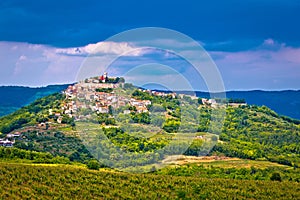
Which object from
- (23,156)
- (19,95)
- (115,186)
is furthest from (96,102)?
(19,95)

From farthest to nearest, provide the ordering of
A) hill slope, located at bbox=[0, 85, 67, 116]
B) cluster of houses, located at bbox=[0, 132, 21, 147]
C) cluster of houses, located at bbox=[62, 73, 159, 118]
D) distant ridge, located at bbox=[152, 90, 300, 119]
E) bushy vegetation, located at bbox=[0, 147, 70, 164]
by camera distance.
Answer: distant ridge, located at bbox=[152, 90, 300, 119] → hill slope, located at bbox=[0, 85, 67, 116] → cluster of houses, located at bbox=[62, 73, 159, 118] → cluster of houses, located at bbox=[0, 132, 21, 147] → bushy vegetation, located at bbox=[0, 147, 70, 164]

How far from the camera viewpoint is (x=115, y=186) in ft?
118

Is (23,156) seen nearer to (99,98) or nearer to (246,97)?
(99,98)

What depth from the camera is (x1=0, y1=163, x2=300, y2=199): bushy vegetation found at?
32250mm

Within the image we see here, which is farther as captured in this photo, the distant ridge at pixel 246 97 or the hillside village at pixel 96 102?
the distant ridge at pixel 246 97

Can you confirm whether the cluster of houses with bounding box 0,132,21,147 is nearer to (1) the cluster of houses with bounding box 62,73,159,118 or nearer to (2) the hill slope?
(1) the cluster of houses with bounding box 62,73,159,118

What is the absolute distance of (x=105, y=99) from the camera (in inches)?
3105

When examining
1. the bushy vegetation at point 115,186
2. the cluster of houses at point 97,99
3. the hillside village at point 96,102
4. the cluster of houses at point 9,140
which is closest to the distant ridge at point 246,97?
the cluster of houses at point 97,99

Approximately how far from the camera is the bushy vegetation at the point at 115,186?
3225 centimetres

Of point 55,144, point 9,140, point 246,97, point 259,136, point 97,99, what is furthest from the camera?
point 246,97

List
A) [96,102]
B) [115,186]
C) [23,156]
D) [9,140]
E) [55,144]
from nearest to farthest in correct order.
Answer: [115,186] < [23,156] < [55,144] < [9,140] < [96,102]

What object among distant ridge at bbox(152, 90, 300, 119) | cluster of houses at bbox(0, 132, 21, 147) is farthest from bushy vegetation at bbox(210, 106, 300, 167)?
distant ridge at bbox(152, 90, 300, 119)

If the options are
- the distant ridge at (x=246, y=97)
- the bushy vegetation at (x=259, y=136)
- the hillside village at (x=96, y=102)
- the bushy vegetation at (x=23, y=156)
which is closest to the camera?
the bushy vegetation at (x=23, y=156)

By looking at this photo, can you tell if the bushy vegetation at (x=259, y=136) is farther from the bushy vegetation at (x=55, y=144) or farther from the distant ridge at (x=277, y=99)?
the distant ridge at (x=277, y=99)
